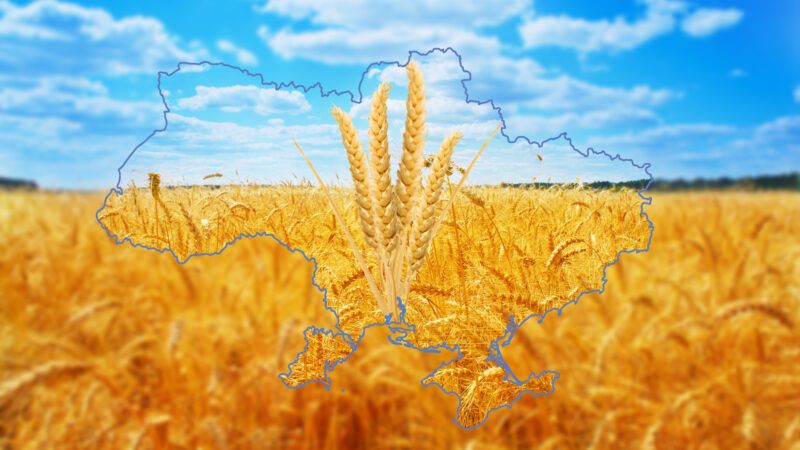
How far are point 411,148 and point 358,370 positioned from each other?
122 cm

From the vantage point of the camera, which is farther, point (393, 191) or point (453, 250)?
point (453, 250)

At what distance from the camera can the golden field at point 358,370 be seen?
5.80 ft

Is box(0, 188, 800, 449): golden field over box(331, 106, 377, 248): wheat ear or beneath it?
beneath

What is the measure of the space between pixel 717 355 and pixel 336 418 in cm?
138

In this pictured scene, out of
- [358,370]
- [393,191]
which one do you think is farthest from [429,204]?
[358,370]

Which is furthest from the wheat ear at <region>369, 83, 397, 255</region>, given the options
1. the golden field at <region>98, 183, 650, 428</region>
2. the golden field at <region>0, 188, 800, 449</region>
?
the golden field at <region>0, 188, 800, 449</region>

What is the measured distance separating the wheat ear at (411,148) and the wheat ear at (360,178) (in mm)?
44

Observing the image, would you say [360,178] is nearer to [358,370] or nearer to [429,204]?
[429,204]

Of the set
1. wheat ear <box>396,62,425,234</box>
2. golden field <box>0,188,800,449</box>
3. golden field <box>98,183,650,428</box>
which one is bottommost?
golden field <box>0,188,800,449</box>

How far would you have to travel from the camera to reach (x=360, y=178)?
829mm

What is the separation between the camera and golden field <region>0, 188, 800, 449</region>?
177cm

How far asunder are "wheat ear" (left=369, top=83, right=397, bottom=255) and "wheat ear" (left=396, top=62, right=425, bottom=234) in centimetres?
2

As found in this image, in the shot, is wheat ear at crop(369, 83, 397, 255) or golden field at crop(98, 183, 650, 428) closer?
wheat ear at crop(369, 83, 397, 255)

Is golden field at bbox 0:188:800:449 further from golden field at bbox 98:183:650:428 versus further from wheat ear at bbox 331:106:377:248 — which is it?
wheat ear at bbox 331:106:377:248
